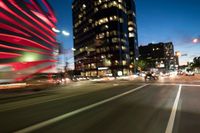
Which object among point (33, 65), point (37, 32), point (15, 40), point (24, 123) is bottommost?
point (24, 123)

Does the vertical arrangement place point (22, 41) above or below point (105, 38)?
below

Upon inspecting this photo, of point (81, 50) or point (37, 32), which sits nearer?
point (37, 32)

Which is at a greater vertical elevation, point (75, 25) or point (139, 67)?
point (75, 25)

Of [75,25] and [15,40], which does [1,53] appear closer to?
[15,40]

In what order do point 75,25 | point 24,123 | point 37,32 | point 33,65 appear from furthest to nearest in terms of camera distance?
point 75,25 < point 37,32 < point 33,65 < point 24,123

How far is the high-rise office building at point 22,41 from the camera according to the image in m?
26.2

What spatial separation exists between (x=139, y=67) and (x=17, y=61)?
4447 inches

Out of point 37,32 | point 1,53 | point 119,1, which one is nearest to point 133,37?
point 119,1

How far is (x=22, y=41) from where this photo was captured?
29219mm

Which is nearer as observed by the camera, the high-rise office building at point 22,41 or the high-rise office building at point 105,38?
the high-rise office building at point 22,41

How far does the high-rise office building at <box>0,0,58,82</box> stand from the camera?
1030 inches

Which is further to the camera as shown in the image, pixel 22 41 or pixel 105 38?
pixel 105 38

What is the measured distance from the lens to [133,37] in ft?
451

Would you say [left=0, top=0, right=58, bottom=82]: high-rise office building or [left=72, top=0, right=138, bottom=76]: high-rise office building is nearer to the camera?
[left=0, top=0, right=58, bottom=82]: high-rise office building
